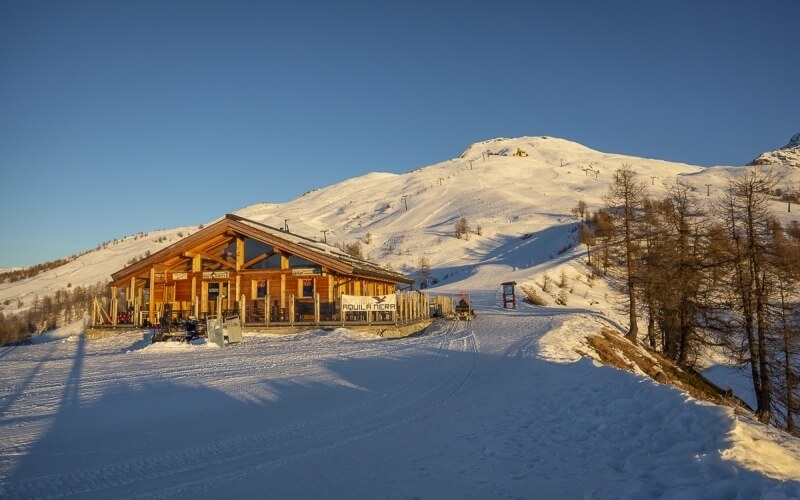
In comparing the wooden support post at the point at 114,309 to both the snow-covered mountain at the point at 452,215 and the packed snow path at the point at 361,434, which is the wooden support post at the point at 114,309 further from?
the snow-covered mountain at the point at 452,215

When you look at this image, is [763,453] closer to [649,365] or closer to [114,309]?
[649,365]

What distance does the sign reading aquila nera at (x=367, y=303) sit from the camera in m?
25.6

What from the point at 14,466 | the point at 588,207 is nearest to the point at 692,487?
the point at 14,466

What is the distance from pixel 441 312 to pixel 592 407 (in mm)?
27855

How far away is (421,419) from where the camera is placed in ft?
29.8

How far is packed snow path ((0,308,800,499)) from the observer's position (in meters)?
5.73

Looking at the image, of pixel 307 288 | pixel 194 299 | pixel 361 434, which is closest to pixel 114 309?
pixel 194 299

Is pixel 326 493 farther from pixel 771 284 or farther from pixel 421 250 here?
pixel 421 250

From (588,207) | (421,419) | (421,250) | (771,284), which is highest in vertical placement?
(588,207)

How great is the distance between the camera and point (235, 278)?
28.7 m

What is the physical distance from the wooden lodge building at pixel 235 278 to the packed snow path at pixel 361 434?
1260 centimetres

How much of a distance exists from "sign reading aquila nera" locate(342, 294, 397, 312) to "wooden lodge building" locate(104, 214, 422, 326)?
0.67 metres

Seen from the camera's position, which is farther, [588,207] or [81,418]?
[588,207]

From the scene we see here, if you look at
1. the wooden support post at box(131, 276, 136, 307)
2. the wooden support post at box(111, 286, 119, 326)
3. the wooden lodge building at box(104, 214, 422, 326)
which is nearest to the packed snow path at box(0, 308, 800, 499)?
the wooden lodge building at box(104, 214, 422, 326)
